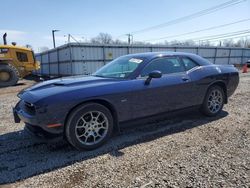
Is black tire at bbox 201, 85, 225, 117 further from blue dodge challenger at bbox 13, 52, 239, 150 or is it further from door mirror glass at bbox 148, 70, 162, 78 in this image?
door mirror glass at bbox 148, 70, 162, 78

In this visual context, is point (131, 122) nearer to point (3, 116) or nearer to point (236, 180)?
point (236, 180)

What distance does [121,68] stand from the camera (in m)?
4.35

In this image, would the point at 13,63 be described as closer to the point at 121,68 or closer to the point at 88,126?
the point at 121,68

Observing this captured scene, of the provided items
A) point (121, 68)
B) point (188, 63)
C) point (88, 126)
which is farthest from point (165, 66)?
point (88, 126)

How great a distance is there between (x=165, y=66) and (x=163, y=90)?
1.81 ft

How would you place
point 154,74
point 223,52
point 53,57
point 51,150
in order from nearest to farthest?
point 51,150 < point 154,74 < point 53,57 < point 223,52

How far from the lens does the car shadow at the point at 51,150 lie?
291 centimetres

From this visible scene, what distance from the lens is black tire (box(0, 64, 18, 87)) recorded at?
40.6 feet

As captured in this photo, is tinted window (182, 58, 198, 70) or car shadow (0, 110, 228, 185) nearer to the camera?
car shadow (0, 110, 228, 185)

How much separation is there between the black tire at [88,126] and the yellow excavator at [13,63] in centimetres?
1093

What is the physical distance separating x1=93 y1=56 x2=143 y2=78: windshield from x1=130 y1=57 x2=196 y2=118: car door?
0.75 ft

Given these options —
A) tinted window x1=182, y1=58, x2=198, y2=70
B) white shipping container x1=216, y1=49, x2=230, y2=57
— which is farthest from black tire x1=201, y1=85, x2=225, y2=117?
white shipping container x1=216, y1=49, x2=230, y2=57

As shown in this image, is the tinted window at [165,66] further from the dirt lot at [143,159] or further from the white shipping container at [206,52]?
the white shipping container at [206,52]

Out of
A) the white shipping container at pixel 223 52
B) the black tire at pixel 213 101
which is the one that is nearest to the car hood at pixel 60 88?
the black tire at pixel 213 101
